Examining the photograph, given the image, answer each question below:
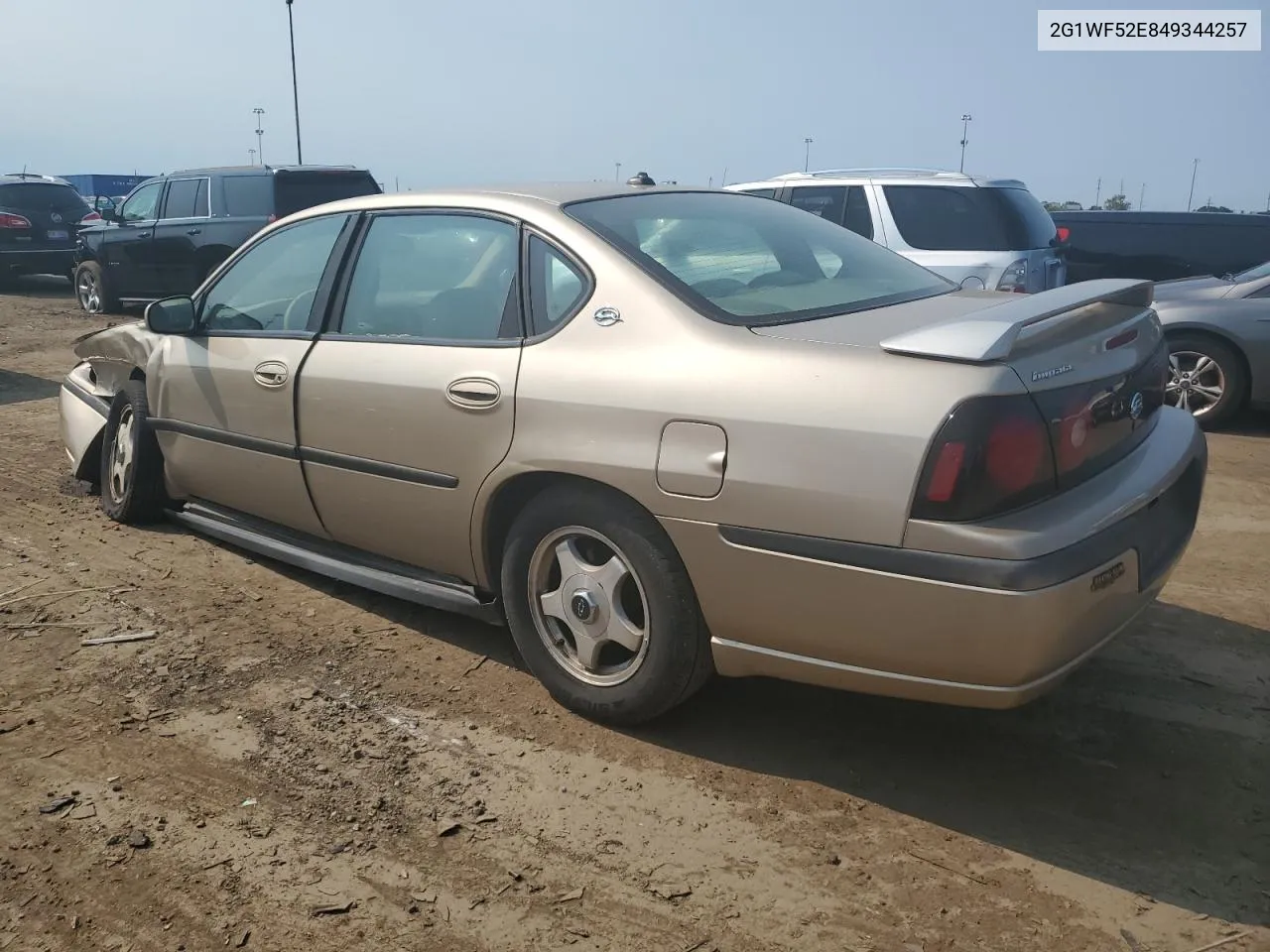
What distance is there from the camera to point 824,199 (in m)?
8.70

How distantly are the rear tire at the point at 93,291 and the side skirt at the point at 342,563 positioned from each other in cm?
1080

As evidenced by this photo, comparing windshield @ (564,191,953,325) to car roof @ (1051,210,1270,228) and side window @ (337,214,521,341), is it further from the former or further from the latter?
car roof @ (1051,210,1270,228)

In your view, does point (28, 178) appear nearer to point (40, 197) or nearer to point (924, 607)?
point (40, 197)

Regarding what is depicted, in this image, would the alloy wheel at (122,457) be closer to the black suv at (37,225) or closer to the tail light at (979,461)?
the tail light at (979,461)

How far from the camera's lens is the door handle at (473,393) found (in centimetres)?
337

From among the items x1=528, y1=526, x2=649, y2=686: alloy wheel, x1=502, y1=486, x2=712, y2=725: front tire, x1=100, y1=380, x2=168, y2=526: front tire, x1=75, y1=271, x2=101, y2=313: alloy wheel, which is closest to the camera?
x1=502, y1=486, x2=712, y2=725: front tire

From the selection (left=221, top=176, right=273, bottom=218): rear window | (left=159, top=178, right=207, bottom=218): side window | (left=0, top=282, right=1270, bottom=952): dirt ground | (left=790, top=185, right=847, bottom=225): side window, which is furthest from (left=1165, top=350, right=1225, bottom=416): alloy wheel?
(left=159, top=178, right=207, bottom=218): side window

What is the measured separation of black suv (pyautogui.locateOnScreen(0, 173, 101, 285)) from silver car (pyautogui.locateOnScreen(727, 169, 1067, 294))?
1279 centimetres

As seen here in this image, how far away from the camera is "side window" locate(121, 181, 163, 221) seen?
13609 millimetres

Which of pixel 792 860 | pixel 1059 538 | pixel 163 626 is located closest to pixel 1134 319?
pixel 1059 538

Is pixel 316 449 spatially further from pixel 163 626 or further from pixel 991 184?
pixel 991 184

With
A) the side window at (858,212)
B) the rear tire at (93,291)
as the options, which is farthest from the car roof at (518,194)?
the rear tire at (93,291)

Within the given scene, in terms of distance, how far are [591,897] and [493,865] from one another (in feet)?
0.90

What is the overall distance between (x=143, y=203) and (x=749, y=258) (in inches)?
492
